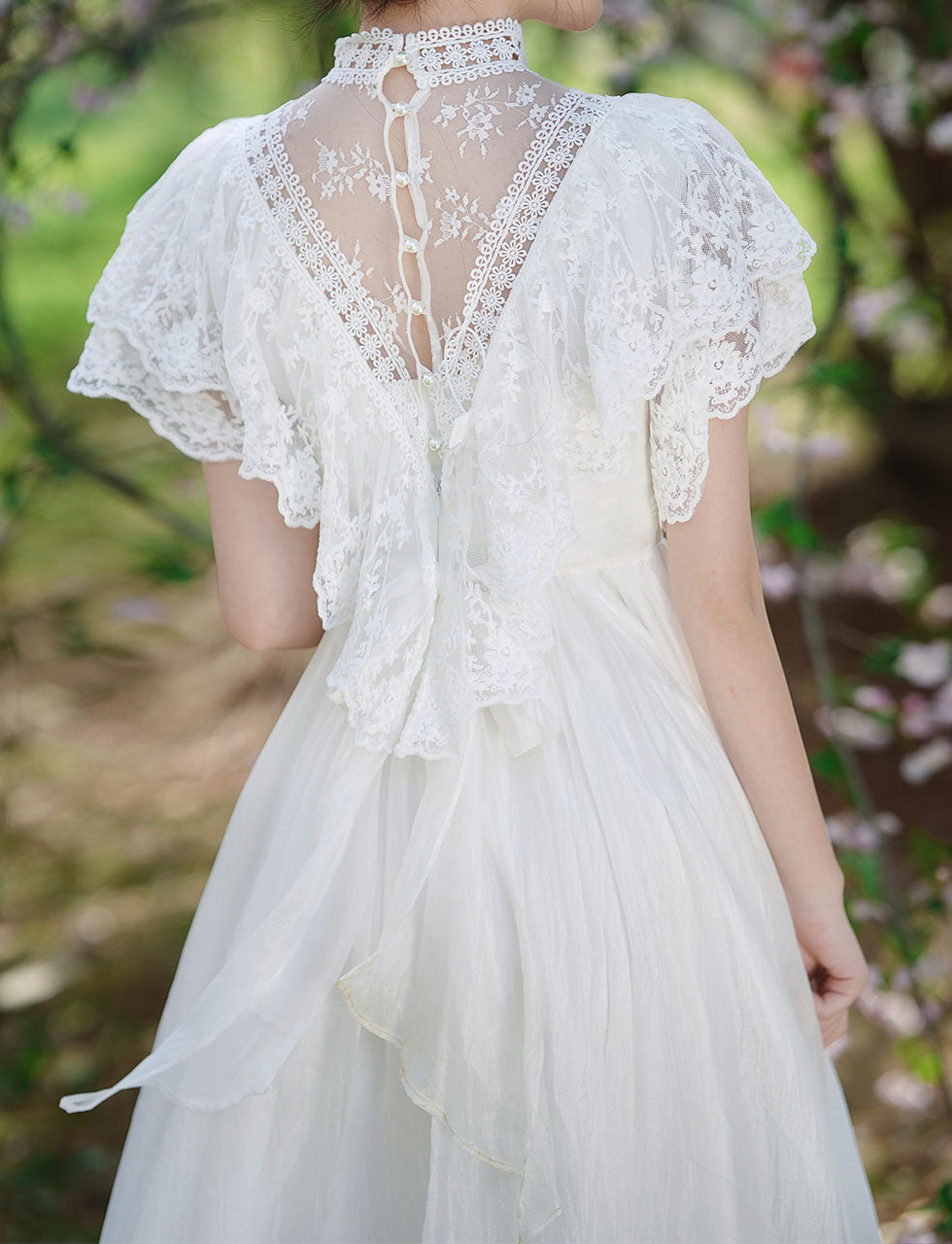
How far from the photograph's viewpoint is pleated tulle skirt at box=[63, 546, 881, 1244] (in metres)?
1.14

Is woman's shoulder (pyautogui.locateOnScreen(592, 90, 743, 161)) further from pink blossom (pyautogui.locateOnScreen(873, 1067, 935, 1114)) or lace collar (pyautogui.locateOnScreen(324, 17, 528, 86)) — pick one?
pink blossom (pyautogui.locateOnScreen(873, 1067, 935, 1114))

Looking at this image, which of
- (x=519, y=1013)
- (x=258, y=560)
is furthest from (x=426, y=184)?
(x=519, y=1013)

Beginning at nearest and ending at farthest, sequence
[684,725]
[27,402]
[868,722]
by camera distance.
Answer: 1. [684,725]
2. [27,402]
3. [868,722]

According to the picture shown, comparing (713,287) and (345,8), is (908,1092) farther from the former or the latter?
(345,8)

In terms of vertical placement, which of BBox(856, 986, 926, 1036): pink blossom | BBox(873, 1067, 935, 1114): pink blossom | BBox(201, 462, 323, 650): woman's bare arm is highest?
BBox(201, 462, 323, 650): woman's bare arm

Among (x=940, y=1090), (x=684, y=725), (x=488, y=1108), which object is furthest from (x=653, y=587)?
(x=940, y=1090)

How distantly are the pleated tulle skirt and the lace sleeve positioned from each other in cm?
20

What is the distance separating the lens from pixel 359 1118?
122 centimetres

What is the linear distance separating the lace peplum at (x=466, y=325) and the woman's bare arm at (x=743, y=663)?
41 millimetres

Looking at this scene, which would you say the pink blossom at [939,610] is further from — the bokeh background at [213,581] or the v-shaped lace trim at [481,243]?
the v-shaped lace trim at [481,243]

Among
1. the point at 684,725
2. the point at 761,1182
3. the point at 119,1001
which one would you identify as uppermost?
the point at 684,725

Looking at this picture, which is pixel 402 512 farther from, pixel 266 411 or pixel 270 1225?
pixel 270 1225

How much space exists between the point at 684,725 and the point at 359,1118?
0.50 meters

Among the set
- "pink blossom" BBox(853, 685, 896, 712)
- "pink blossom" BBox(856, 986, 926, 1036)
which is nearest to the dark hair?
"pink blossom" BBox(853, 685, 896, 712)
